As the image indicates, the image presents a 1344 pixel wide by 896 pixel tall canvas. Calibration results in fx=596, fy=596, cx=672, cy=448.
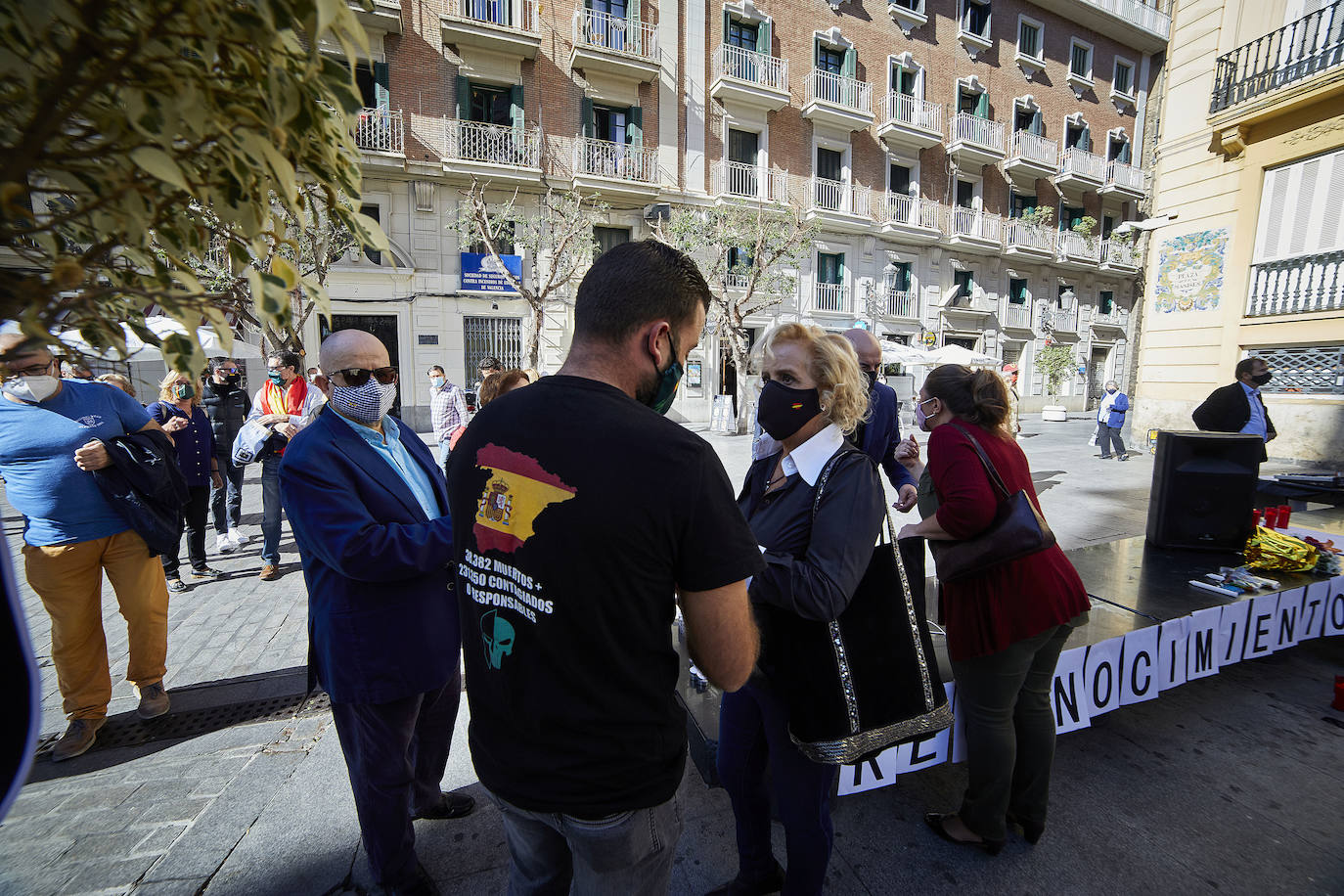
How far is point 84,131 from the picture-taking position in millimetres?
866

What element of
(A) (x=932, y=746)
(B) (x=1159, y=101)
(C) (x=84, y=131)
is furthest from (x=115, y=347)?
(B) (x=1159, y=101)

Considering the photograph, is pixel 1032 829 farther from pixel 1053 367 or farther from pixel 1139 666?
pixel 1053 367

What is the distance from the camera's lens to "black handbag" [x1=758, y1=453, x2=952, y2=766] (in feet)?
5.81

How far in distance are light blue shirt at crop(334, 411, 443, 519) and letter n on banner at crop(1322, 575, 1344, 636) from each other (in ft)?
16.6

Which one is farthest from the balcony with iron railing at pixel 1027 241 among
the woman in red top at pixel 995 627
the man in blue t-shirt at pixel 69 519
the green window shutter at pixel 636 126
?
the man in blue t-shirt at pixel 69 519

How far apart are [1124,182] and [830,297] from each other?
55.6 feet

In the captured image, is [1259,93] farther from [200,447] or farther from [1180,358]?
[200,447]

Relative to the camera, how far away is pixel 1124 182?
26.4 meters

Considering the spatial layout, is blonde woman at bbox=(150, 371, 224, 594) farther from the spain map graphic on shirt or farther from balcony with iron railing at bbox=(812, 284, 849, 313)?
balcony with iron railing at bbox=(812, 284, 849, 313)

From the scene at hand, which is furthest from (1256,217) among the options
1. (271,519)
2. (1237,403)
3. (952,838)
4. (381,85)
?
(381,85)

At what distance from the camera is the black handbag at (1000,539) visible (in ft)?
7.20

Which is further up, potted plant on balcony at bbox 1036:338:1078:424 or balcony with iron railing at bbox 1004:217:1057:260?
balcony with iron railing at bbox 1004:217:1057:260

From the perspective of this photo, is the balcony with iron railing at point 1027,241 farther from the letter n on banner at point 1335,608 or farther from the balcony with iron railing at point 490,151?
the letter n on banner at point 1335,608

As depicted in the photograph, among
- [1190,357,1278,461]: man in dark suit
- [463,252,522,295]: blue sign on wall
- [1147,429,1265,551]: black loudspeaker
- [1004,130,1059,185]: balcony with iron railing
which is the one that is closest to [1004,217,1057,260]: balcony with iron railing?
[1004,130,1059,185]: balcony with iron railing
